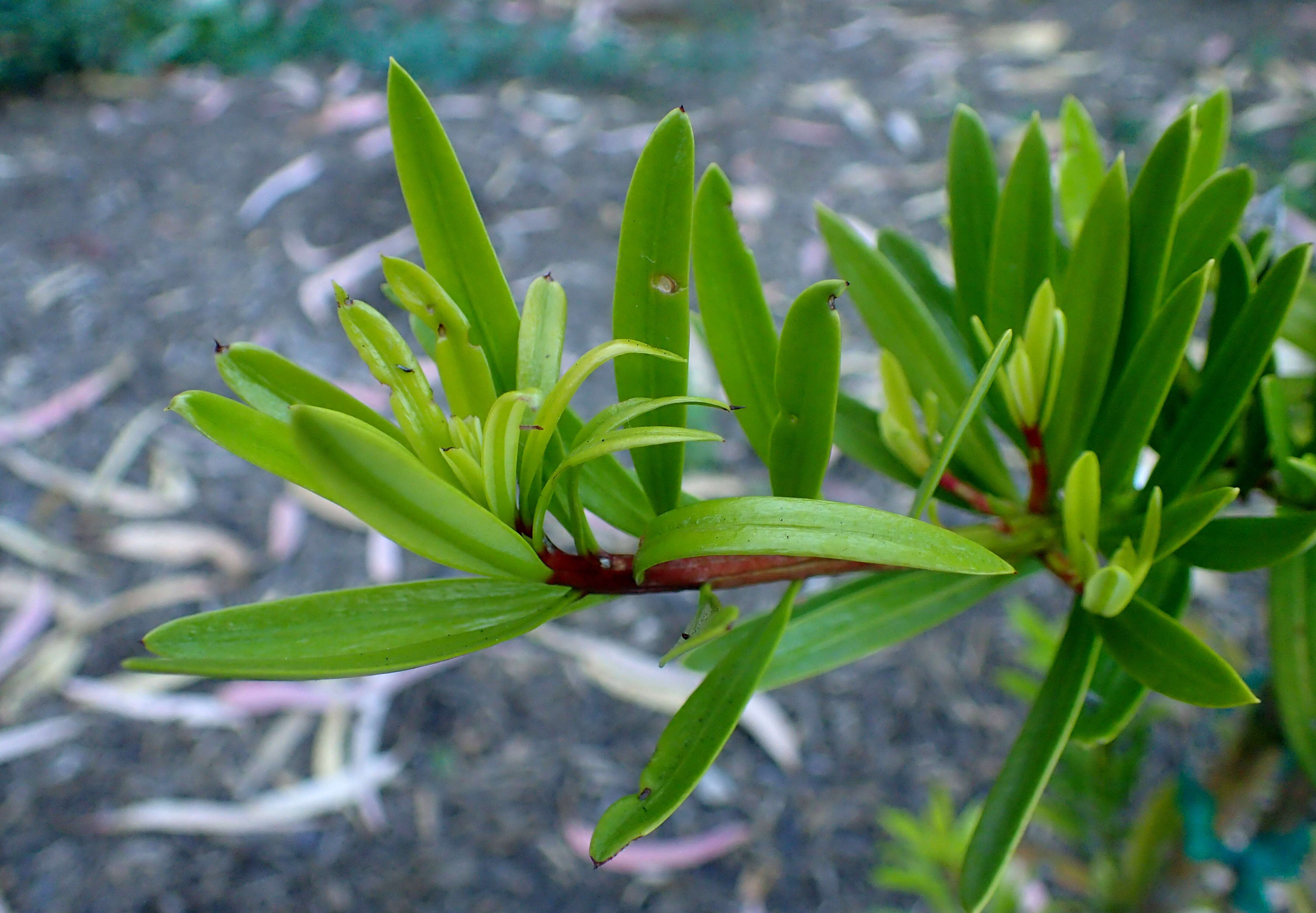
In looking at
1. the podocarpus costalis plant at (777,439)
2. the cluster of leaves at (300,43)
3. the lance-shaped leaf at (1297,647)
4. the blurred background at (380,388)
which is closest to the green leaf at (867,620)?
the podocarpus costalis plant at (777,439)

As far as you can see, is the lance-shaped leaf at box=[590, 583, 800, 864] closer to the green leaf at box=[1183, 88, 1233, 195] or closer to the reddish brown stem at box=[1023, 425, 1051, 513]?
the reddish brown stem at box=[1023, 425, 1051, 513]

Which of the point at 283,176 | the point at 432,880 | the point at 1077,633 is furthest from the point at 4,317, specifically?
the point at 1077,633

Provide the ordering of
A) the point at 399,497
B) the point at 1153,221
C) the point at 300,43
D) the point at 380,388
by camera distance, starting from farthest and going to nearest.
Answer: the point at 300,43 < the point at 380,388 < the point at 1153,221 < the point at 399,497

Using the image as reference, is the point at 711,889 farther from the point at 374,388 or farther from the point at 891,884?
the point at 374,388

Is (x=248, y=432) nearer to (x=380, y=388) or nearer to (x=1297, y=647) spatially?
(x=1297, y=647)

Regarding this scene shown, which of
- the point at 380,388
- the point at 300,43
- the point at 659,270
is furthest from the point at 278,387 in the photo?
the point at 300,43
